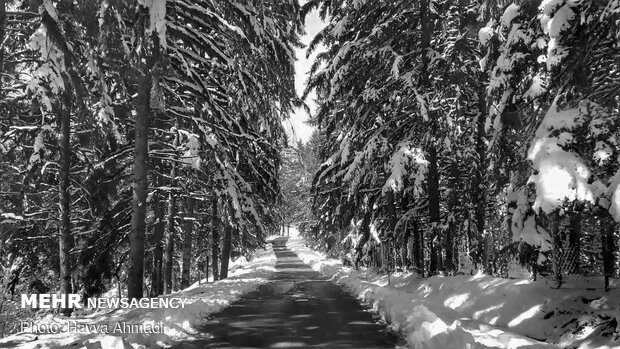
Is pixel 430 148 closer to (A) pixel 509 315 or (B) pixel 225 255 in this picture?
(A) pixel 509 315

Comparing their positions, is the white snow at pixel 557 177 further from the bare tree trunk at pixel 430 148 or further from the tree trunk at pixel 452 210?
the tree trunk at pixel 452 210

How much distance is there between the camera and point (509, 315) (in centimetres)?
865

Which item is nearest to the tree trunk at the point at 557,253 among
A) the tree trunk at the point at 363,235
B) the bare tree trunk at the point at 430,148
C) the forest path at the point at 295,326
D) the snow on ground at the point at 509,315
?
the snow on ground at the point at 509,315

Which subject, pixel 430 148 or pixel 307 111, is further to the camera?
pixel 307 111

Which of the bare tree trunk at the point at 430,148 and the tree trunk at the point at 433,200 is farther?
the tree trunk at the point at 433,200

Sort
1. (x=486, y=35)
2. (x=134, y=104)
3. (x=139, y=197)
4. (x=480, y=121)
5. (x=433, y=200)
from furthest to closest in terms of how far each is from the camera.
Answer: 1. (x=433, y=200)
2. (x=480, y=121)
3. (x=134, y=104)
4. (x=139, y=197)
5. (x=486, y=35)

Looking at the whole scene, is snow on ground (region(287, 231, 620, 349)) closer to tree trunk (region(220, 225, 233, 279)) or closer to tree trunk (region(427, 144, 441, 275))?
tree trunk (region(427, 144, 441, 275))

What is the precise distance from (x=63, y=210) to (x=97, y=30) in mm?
7124

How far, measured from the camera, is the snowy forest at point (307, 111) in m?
6.43

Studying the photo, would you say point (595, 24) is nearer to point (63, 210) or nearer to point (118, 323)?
point (118, 323)

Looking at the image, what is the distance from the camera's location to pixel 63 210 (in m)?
12.6

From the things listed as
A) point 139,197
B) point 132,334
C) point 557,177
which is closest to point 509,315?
point 557,177

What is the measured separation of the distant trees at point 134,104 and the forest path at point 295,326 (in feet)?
7.49

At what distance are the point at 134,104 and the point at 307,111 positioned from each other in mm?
7469
